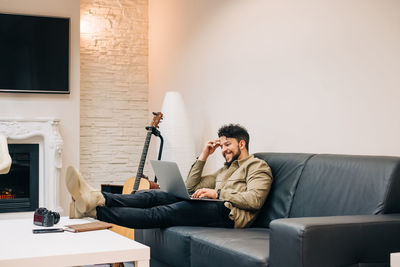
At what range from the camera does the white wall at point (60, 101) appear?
19.0 ft

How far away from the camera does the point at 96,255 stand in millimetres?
2230

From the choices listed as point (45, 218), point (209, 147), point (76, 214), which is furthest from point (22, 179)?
point (45, 218)

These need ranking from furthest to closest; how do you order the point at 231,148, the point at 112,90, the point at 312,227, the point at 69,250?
the point at 112,90 → the point at 231,148 → the point at 69,250 → the point at 312,227

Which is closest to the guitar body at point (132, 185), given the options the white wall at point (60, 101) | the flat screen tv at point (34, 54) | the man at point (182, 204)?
the man at point (182, 204)

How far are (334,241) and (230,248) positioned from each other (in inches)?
22.5

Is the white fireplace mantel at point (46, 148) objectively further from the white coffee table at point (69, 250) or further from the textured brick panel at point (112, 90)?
the white coffee table at point (69, 250)

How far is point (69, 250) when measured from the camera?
226 cm

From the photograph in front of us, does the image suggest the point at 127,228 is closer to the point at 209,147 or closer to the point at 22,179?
→ the point at 209,147

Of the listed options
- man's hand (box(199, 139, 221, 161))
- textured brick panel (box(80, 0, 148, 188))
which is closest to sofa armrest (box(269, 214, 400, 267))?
man's hand (box(199, 139, 221, 161))

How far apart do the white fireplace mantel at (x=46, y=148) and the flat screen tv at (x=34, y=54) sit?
13.3 inches

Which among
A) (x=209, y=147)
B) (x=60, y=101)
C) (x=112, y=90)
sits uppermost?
(x=112, y=90)

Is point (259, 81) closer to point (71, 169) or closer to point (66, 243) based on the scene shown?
point (71, 169)

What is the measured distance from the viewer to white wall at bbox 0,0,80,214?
5.79 m

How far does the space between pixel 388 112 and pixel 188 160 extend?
2198 mm
